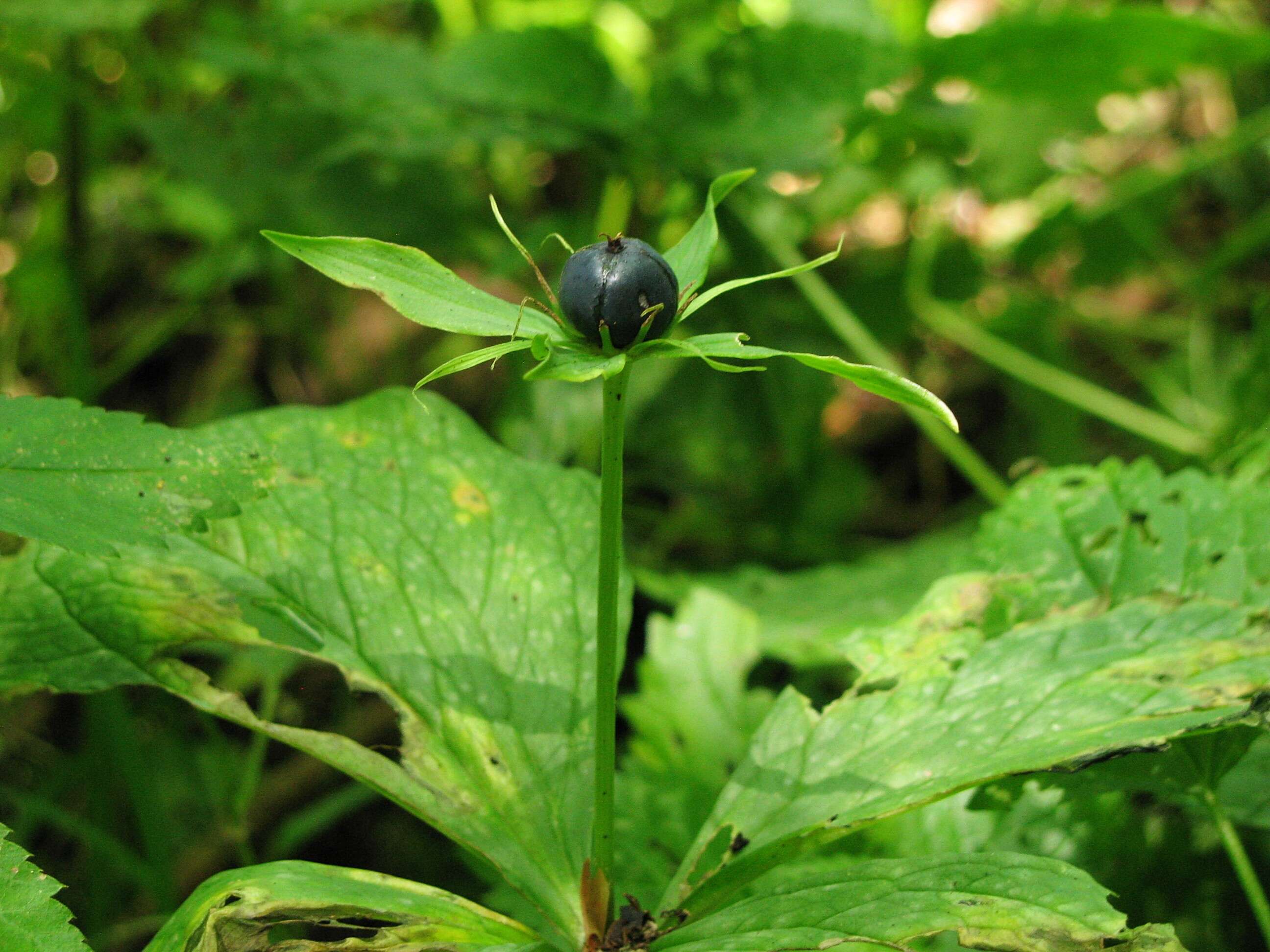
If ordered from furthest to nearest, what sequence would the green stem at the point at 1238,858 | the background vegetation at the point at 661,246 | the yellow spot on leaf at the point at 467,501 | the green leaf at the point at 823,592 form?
the background vegetation at the point at 661,246 → the green leaf at the point at 823,592 → the yellow spot on leaf at the point at 467,501 → the green stem at the point at 1238,858

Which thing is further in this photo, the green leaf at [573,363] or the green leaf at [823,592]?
the green leaf at [823,592]

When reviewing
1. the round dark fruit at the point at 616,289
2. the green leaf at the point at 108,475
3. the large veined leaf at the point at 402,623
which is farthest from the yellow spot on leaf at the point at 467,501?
the round dark fruit at the point at 616,289

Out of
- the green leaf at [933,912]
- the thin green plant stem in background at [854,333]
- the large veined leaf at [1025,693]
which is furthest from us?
the thin green plant stem in background at [854,333]

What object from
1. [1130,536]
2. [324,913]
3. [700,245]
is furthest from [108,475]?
[1130,536]

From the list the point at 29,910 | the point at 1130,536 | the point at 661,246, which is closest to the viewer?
the point at 29,910

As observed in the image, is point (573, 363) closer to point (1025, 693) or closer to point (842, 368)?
point (842, 368)

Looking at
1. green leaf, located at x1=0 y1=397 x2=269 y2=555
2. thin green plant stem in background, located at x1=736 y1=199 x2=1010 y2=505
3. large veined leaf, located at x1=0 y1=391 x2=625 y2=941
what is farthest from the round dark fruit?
thin green plant stem in background, located at x1=736 y1=199 x2=1010 y2=505

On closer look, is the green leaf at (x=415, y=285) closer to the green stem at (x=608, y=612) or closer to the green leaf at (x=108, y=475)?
the green stem at (x=608, y=612)
